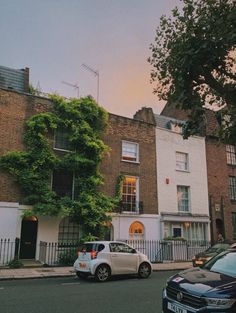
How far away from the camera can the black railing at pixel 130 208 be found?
21.0 meters

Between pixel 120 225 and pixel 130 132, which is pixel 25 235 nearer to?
pixel 120 225

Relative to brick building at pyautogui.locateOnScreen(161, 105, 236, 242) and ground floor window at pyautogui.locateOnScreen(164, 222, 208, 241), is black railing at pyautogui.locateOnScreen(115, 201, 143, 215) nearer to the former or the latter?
ground floor window at pyautogui.locateOnScreen(164, 222, 208, 241)

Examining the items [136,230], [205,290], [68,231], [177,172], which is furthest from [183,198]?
[205,290]

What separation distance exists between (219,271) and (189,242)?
1759cm

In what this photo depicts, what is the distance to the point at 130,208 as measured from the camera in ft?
71.2

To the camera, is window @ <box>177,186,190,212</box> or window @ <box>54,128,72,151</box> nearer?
window @ <box>54,128,72,151</box>

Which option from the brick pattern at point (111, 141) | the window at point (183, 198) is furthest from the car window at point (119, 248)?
the window at point (183, 198)

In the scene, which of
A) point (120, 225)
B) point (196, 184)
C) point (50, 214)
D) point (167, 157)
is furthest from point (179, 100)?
point (196, 184)

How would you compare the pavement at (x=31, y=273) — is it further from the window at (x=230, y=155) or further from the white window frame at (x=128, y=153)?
the window at (x=230, y=155)

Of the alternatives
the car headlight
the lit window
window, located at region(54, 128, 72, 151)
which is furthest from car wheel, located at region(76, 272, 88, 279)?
window, located at region(54, 128, 72, 151)

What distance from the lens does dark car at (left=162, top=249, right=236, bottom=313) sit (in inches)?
193

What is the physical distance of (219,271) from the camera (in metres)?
6.07

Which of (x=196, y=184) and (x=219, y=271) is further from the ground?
(x=196, y=184)

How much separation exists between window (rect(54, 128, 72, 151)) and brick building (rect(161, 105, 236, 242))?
12.0 meters
